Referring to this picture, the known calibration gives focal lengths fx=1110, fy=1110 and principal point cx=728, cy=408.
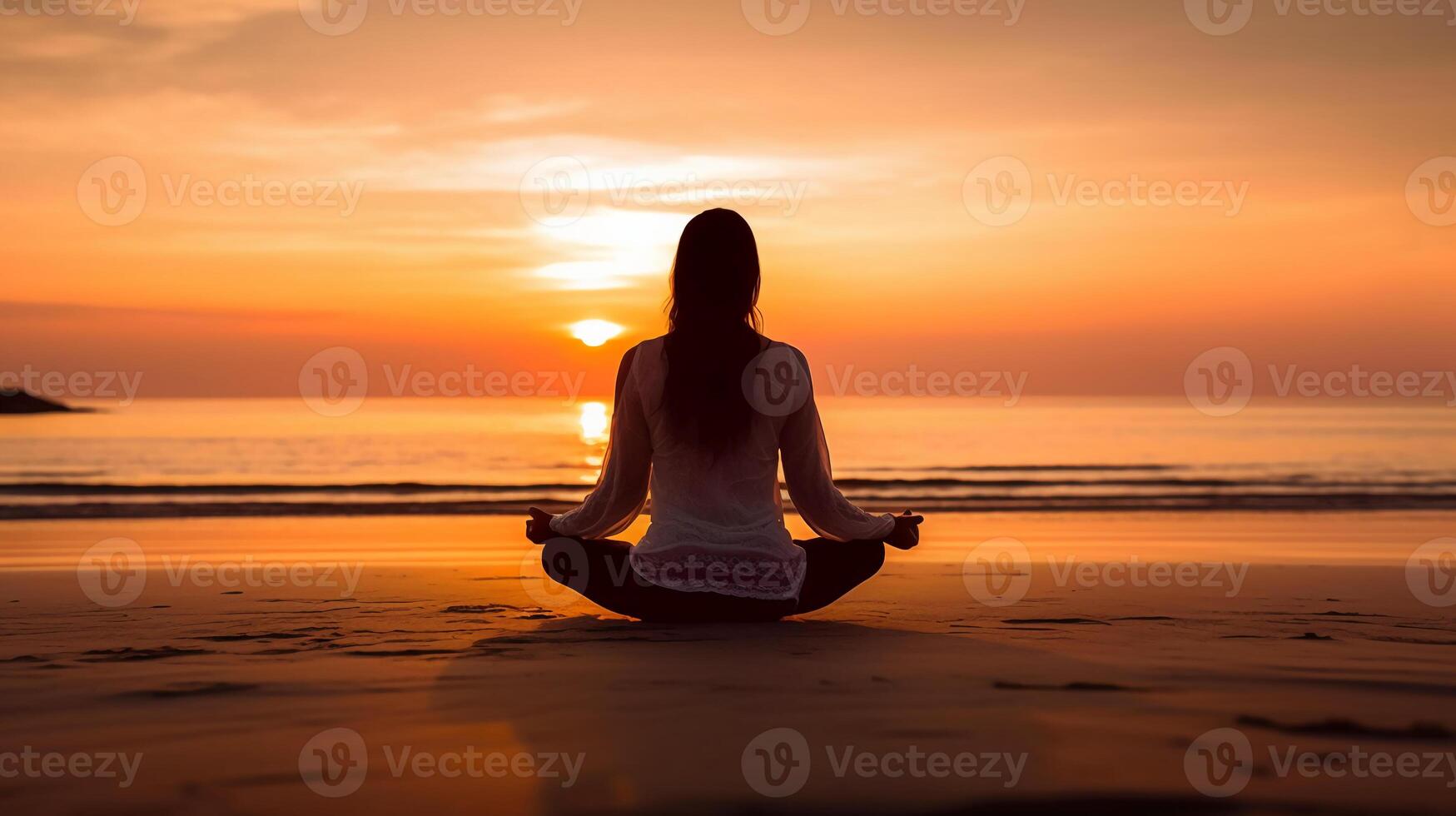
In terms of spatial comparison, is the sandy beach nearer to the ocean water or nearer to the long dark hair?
the long dark hair

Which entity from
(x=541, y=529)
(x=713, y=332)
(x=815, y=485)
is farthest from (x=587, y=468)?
(x=713, y=332)

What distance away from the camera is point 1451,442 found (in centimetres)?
3262

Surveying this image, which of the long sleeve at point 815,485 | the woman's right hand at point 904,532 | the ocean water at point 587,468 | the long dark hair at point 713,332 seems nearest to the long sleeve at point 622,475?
the long dark hair at point 713,332

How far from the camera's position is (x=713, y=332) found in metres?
4.62

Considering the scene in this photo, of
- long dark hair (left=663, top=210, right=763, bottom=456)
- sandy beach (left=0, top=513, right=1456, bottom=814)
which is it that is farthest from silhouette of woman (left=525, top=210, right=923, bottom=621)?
sandy beach (left=0, top=513, right=1456, bottom=814)

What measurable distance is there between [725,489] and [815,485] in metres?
0.43

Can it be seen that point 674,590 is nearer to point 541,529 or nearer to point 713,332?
point 541,529

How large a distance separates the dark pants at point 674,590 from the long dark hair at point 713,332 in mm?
710

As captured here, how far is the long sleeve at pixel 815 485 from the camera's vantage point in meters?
4.82

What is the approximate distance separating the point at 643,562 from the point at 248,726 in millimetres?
1900

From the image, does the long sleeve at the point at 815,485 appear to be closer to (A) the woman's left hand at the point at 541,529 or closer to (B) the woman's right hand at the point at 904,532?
(B) the woman's right hand at the point at 904,532

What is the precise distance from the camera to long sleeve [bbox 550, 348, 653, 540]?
15.8ft

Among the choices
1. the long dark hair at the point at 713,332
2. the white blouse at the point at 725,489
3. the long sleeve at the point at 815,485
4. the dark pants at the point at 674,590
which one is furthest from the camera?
the dark pants at the point at 674,590

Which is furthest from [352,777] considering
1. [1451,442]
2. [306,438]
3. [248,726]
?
[1451,442]
